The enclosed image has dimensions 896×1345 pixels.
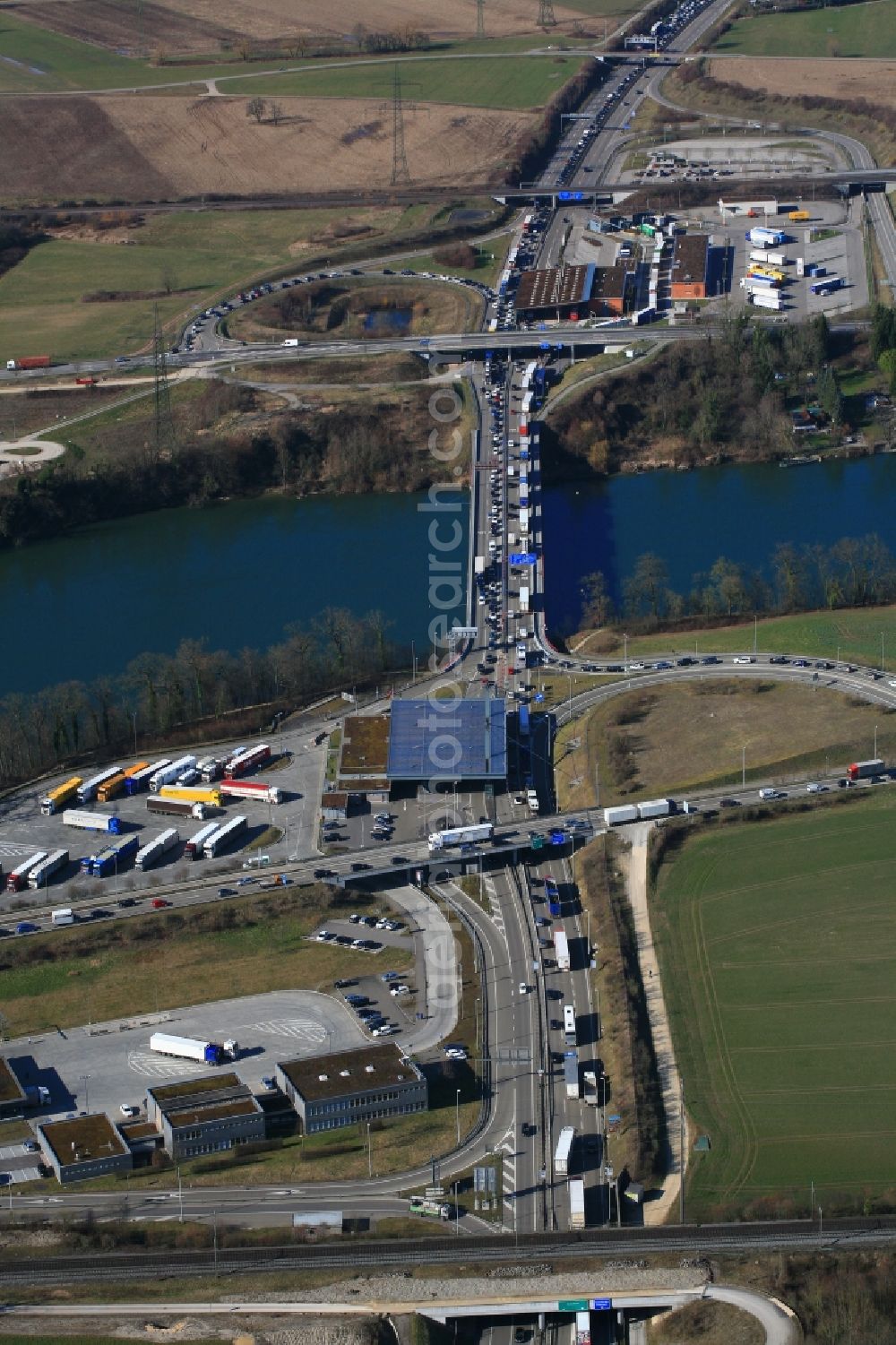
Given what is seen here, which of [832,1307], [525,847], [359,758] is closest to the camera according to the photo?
[832,1307]

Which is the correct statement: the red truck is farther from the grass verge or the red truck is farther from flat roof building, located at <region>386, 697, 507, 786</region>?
the grass verge

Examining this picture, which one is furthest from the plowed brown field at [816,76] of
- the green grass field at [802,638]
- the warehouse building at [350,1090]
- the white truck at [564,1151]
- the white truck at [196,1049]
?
the white truck at [564,1151]

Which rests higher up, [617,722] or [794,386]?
[794,386]

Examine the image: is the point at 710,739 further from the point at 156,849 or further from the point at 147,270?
the point at 147,270

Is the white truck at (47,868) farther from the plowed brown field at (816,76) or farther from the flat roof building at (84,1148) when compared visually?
the plowed brown field at (816,76)

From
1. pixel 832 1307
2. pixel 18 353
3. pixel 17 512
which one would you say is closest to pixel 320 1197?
pixel 832 1307

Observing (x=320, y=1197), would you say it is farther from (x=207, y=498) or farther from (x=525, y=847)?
(x=207, y=498)

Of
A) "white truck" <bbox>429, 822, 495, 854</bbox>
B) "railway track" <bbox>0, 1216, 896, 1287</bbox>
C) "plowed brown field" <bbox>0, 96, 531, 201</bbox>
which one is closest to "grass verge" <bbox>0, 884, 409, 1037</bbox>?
"white truck" <bbox>429, 822, 495, 854</bbox>
